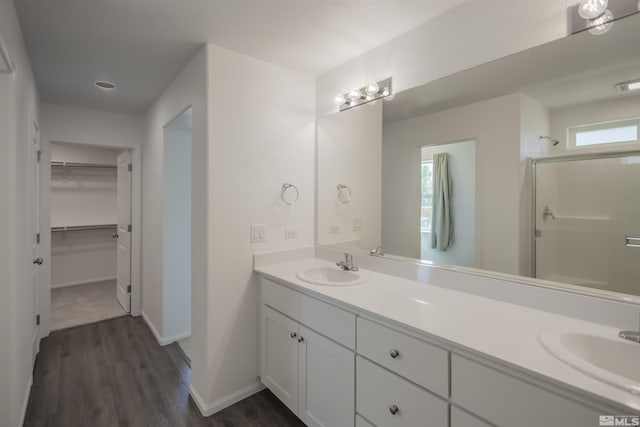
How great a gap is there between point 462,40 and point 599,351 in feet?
5.01

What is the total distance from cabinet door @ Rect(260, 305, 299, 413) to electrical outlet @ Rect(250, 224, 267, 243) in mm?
480

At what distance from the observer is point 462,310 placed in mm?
1333

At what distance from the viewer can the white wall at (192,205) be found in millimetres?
1969

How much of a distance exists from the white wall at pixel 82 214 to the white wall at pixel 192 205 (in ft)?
7.24

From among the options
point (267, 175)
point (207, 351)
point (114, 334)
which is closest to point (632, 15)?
point (267, 175)

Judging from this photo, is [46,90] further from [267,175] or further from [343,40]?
[343,40]

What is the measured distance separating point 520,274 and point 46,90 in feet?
13.2

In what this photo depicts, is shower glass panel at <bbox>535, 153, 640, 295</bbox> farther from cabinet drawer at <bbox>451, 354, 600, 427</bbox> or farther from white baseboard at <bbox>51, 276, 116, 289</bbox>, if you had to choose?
white baseboard at <bbox>51, 276, 116, 289</bbox>

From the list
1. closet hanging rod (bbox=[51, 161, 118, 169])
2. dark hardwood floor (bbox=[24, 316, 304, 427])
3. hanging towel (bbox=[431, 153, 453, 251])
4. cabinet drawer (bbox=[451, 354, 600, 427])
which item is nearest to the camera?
cabinet drawer (bbox=[451, 354, 600, 427])

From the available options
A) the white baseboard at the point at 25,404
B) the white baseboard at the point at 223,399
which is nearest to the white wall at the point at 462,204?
the white baseboard at the point at 223,399

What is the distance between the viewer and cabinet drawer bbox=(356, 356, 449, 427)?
3.63 feet

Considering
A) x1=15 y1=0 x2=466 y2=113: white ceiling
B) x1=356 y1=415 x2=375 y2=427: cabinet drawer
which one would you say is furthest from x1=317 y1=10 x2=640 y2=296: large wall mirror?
x1=356 y1=415 x2=375 y2=427: cabinet drawer

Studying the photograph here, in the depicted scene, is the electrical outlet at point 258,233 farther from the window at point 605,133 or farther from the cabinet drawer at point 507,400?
the window at point 605,133

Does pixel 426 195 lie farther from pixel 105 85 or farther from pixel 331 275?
pixel 105 85
